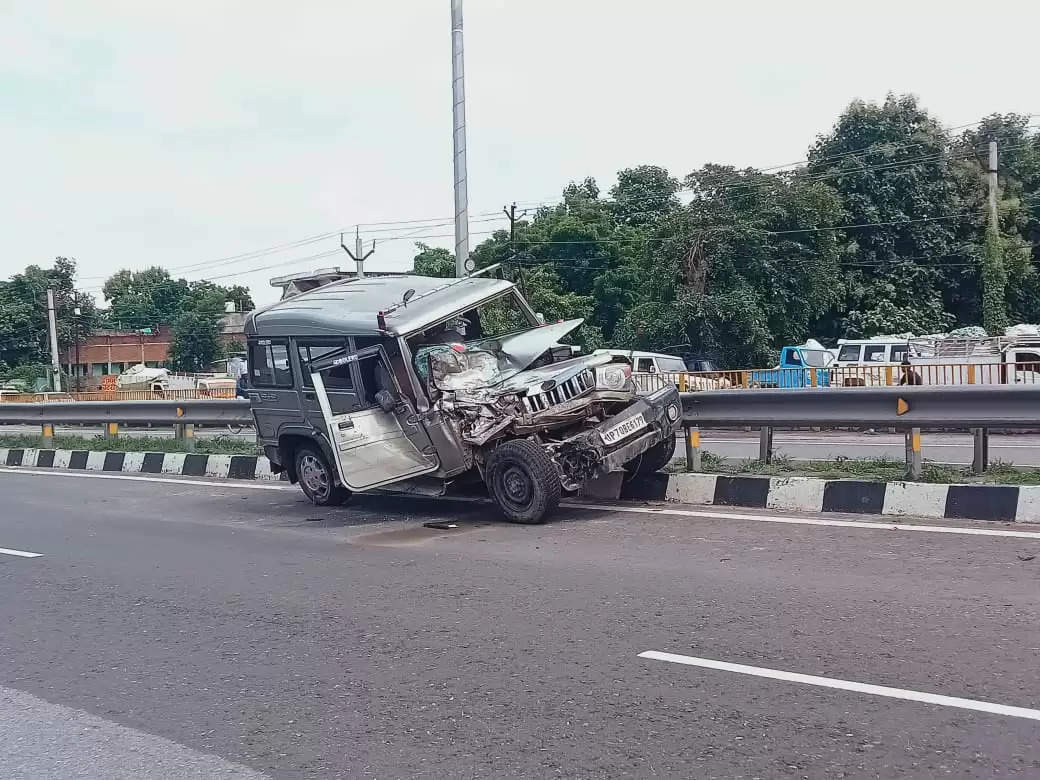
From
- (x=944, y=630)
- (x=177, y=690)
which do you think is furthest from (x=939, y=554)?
(x=177, y=690)

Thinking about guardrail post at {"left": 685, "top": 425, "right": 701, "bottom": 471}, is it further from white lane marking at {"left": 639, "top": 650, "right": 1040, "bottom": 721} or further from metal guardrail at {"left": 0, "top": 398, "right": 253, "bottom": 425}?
metal guardrail at {"left": 0, "top": 398, "right": 253, "bottom": 425}

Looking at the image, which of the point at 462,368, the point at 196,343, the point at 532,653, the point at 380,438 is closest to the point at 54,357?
the point at 196,343

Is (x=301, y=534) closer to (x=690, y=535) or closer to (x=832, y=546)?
(x=690, y=535)

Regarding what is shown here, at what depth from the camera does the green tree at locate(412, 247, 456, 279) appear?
144ft

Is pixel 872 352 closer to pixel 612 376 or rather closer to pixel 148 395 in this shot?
pixel 148 395

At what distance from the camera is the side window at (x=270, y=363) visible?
413 inches

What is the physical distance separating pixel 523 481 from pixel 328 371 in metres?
2.35

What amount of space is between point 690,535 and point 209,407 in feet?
31.7

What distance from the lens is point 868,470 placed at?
Result: 9.55 meters

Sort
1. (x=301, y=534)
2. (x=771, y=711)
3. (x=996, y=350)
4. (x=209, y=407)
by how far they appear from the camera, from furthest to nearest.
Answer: (x=996, y=350) → (x=209, y=407) → (x=301, y=534) → (x=771, y=711)

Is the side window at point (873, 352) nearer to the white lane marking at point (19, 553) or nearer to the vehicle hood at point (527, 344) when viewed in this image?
the vehicle hood at point (527, 344)

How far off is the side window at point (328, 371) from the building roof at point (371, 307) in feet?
0.37

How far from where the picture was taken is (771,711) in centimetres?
417

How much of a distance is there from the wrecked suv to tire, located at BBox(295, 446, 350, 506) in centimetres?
4
